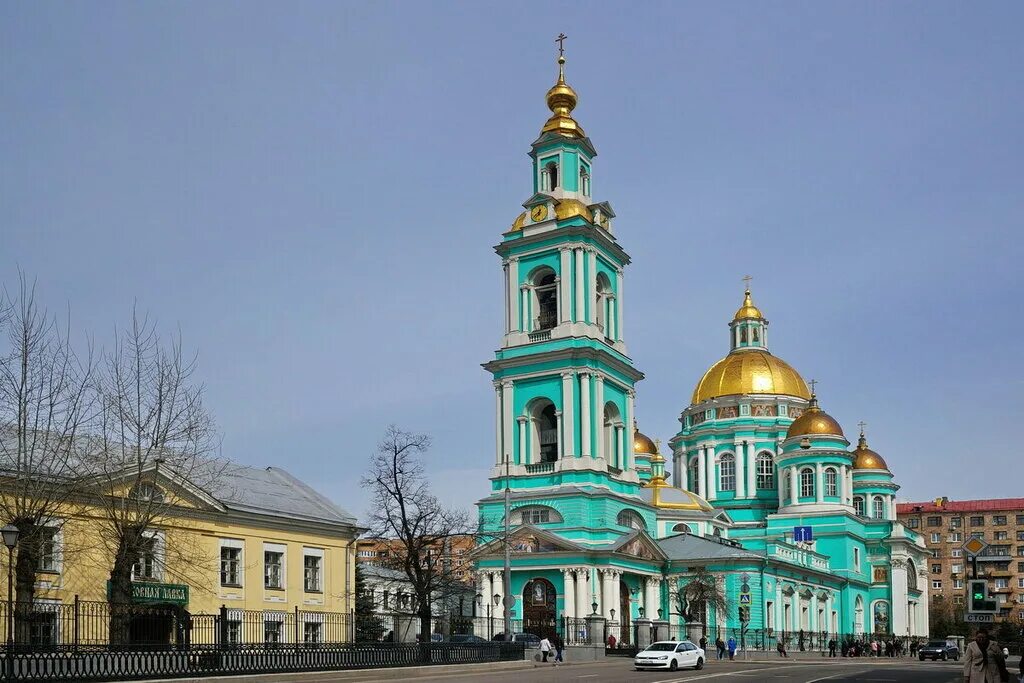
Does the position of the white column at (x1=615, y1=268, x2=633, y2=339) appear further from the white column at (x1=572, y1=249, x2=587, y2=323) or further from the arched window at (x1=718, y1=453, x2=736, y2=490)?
the arched window at (x1=718, y1=453, x2=736, y2=490)

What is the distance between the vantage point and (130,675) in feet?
83.5

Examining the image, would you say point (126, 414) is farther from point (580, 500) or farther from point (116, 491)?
point (580, 500)

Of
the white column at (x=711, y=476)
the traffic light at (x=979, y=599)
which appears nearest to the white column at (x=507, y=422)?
the white column at (x=711, y=476)

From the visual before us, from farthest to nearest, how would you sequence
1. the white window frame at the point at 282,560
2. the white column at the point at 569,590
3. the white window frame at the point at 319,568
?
the white column at the point at 569,590
the white window frame at the point at 319,568
the white window frame at the point at 282,560

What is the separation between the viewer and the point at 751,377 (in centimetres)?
10162

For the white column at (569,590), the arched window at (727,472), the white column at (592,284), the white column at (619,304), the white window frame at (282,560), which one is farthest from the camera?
the arched window at (727,472)

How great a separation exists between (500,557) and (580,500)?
5.06 meters

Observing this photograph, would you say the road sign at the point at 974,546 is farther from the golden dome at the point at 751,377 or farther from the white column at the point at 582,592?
the golden dome at the point at 751,377

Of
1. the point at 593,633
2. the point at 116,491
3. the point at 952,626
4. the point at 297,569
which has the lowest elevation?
the point at 952,626

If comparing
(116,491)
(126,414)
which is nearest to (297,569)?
(116,491)

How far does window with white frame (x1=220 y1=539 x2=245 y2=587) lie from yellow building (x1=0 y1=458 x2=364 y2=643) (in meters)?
0.03

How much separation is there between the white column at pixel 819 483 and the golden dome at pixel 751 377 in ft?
31.9

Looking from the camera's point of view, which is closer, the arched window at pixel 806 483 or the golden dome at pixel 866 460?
the arched window at pixel 806 483

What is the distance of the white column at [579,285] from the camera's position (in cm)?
6347
